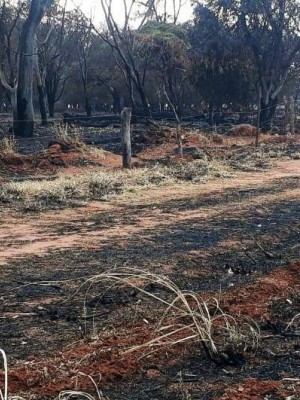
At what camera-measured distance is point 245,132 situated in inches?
1039

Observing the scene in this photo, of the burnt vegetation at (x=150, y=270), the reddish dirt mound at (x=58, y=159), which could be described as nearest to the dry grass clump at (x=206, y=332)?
the burnt vegetation at (x=150, y=270)

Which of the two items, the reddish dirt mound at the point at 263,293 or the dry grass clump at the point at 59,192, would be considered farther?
the dry grass clump at the point at 59,192

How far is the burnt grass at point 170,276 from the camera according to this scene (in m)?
3.74

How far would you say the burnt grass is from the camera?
3742 mm

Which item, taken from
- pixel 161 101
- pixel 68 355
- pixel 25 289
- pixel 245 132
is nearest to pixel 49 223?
pixel 25 289

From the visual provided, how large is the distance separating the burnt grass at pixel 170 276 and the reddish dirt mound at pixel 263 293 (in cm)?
11

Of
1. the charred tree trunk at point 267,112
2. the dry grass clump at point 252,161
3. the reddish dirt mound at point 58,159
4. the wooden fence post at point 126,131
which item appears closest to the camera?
the wooden fence post at point 126,131

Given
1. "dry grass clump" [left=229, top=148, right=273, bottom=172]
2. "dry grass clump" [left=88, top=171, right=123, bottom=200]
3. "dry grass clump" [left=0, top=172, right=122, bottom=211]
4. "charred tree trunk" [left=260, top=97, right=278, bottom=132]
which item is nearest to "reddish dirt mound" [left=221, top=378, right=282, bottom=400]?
"dry grass clump" [left=0, top=172, right=122, bottom=211]

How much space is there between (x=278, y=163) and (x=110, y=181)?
674 centimetres

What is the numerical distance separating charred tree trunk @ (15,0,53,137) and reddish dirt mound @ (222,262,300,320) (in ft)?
62.3

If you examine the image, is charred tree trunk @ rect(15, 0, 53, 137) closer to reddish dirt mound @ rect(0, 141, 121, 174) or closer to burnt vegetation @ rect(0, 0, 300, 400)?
burnt vegetation @ rect(0, 0, 300, 400)

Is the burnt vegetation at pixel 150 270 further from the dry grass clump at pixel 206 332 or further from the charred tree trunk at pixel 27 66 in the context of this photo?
the charred tree trunk at pixel 27 66

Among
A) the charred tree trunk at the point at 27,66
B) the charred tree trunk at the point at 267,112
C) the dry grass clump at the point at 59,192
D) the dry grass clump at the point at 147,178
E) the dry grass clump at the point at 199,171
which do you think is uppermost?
the charred tree trunk at the point at 27,66

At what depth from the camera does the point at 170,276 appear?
19.4 feet
